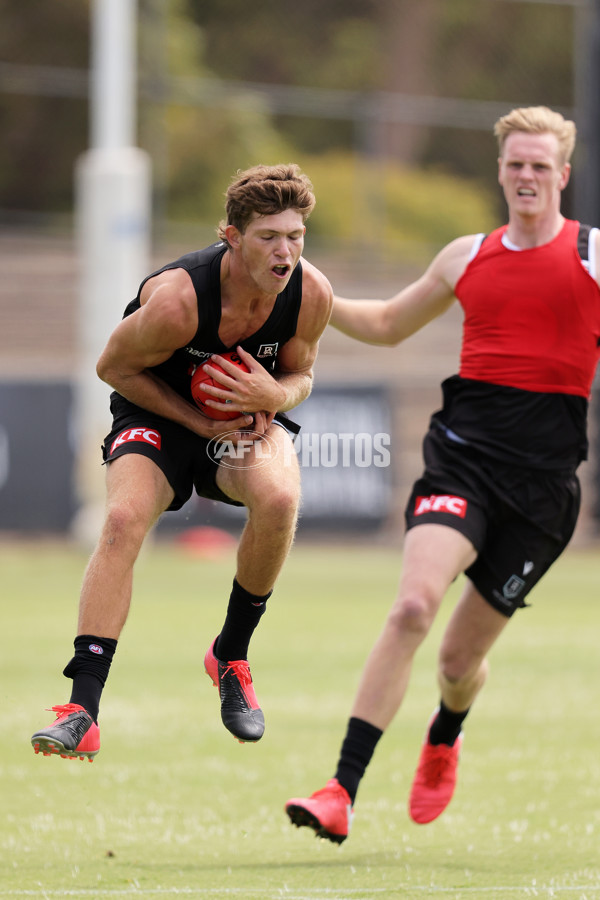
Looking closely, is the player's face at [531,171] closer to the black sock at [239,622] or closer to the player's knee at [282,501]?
the player's knee at [282,501]

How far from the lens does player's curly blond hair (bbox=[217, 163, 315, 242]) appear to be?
5.32 metres

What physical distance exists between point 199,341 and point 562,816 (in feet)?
9.21

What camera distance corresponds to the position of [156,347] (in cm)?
548

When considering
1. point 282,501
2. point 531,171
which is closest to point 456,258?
point 531,171

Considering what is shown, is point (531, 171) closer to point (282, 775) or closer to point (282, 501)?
point (282, 501)

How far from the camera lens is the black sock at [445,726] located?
21.8ft

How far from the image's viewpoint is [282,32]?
95.8 feet

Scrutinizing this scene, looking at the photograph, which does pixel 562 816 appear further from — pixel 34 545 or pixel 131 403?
pixel 34 545

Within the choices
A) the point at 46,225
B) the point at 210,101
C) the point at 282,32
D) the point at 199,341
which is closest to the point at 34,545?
the point at 46,225

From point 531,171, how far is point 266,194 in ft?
4.41

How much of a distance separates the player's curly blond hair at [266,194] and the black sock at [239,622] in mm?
1479

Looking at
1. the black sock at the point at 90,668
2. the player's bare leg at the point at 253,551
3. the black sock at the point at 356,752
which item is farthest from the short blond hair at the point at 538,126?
the black sock at the point at 90,668

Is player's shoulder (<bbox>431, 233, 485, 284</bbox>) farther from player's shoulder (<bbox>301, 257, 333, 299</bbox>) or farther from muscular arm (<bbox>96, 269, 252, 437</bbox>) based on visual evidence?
muscular arm (<bbox>96, 269, 252, 437</bbox>)

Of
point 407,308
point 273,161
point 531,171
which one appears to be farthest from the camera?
point 273,161
